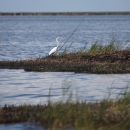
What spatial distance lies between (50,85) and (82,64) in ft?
16.2

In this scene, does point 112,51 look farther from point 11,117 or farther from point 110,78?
point 11,117

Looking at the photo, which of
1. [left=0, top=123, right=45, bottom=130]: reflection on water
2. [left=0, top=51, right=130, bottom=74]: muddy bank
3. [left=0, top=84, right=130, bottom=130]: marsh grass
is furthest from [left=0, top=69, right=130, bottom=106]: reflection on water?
[left=0, top=123, right=45, bottom=130]: reflection on water

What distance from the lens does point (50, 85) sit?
66.8 feet

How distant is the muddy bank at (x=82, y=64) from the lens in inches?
946

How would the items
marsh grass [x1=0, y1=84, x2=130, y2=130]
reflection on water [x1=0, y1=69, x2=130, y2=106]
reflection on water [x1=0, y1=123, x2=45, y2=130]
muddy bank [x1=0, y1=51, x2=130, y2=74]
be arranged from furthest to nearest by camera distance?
muddy bank [x1=0, y1=51, x2=130, y2=74] < reflection on water [x1=0, y1=69, x2=130, y2=106] < reflection on water [x1=0, y1=123, x2=45, y2=130] < marsh grass [x1=0, y1=84, x2=130, y2=130]

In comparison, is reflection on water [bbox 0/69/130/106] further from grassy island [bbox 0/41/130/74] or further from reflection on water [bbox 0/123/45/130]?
reflection on water [bbox 0/123/45/130]

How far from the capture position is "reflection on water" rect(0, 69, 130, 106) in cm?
1788

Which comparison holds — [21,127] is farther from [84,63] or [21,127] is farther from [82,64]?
[84,63]

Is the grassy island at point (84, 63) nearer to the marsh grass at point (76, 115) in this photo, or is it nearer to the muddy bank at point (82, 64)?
the muddy bank at point (82, 64)

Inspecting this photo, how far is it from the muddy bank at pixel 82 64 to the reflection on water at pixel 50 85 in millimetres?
524

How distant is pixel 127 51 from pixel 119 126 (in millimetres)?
15050

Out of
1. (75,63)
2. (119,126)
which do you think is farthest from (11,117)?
(75,63)

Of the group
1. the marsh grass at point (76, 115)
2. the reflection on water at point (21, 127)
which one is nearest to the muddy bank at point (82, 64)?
the marsh grass at point (76, 115)

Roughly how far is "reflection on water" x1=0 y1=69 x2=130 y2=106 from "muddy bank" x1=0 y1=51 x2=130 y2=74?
52cm
